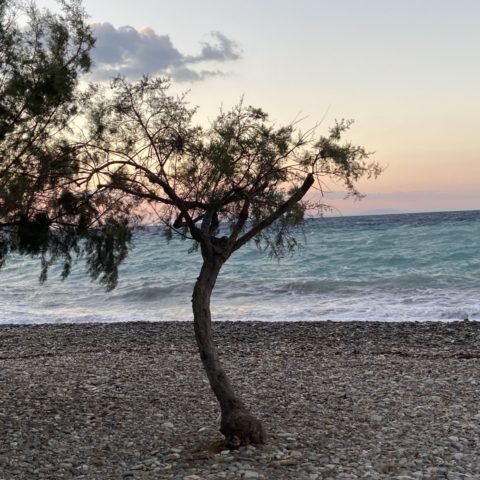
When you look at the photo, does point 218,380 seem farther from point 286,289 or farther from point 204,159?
point 286,289

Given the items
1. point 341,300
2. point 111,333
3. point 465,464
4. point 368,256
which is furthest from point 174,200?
point 368,256

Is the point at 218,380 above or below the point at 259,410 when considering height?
above

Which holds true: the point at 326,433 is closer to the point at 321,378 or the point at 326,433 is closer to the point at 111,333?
the point at 321,378

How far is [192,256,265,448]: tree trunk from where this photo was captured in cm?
712

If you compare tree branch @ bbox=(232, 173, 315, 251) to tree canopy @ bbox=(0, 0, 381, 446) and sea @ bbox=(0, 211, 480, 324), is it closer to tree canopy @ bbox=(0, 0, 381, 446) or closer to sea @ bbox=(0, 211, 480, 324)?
tree canopy @ bbox=(0, 0, 381, 446)

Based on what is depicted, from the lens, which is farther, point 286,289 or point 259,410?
point 286,289

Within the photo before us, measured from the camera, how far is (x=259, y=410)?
888cm

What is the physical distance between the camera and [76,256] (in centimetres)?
792

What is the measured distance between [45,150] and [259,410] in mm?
4693

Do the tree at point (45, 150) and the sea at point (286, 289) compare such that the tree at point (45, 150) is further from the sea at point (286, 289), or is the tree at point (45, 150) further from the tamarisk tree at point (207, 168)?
the sea at point (286, 289)

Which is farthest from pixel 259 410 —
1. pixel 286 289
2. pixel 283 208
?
pixel 286 289

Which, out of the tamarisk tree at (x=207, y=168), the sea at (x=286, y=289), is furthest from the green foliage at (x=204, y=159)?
the sea at (x=286, y=289)

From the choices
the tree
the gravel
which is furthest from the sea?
the tree

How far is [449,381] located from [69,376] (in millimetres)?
6755
